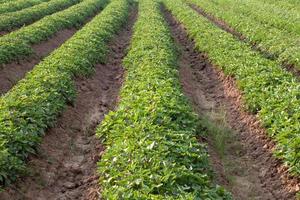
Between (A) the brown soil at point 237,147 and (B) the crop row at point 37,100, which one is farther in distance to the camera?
(A) the brown soil at point 237,147

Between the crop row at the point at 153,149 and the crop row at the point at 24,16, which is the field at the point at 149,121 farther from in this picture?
the crop row at the point at 24,16

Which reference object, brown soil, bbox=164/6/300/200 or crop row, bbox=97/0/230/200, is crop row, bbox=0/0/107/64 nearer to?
crop row, bbox=97/0/230/200

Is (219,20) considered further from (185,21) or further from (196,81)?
(196,81)

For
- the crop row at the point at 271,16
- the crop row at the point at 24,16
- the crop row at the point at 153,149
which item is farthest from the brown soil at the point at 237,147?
the crop row at the point at 24,16

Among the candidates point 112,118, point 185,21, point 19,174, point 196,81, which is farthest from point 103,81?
point 185,21

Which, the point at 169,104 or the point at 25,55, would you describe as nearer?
the point at 169,104

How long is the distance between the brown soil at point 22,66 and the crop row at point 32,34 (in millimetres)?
223

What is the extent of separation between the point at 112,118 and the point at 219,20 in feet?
67.4

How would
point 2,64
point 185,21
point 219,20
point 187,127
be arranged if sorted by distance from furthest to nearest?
point 219,20, point 185,21, point 2,64, point 187,127

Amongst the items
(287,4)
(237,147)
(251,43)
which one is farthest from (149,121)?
(287,4)

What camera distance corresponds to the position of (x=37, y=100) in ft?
34.3

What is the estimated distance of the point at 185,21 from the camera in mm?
25984

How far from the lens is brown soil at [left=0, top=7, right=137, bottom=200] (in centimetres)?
805

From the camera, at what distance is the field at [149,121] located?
754 centimetres
